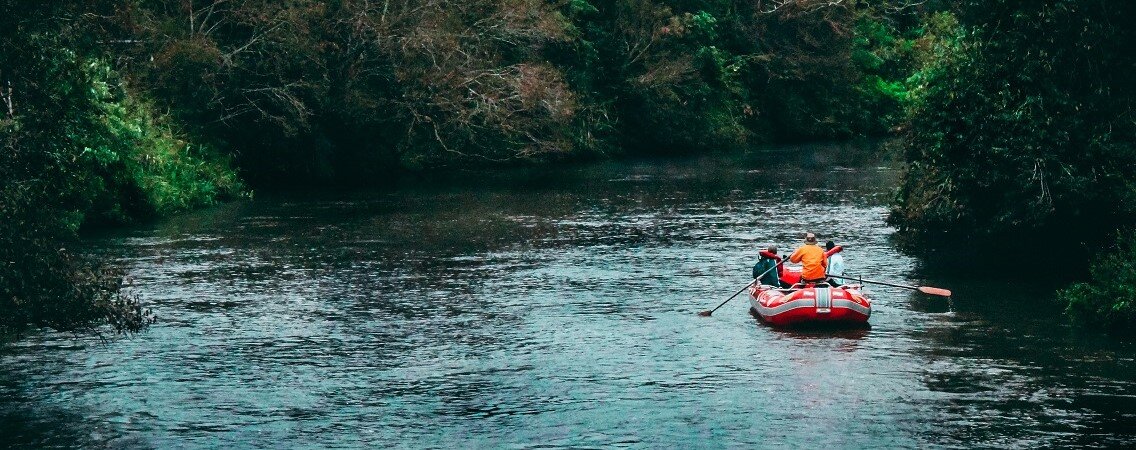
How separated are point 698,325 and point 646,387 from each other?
A: 491cm

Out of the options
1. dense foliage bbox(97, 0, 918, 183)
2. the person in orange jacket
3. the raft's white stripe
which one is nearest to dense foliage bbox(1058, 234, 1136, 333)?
the raft's white stripe

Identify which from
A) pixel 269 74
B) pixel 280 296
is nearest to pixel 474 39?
pixel 269 74

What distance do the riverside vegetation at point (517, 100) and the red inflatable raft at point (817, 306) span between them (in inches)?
138

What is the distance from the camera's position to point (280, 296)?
27.8 metres

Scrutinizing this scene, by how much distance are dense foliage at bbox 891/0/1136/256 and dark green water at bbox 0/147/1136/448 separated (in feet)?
5.25

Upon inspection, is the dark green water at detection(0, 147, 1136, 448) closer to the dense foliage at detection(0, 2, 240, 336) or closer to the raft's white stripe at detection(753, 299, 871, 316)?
the raft's white stripe at detection(753, 299, 871, 316)

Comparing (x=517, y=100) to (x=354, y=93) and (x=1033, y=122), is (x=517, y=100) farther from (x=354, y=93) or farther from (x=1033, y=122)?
(x=1033, y=122)

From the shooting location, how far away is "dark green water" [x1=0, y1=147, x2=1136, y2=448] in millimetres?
17953

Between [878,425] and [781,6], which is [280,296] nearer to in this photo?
[878,425]

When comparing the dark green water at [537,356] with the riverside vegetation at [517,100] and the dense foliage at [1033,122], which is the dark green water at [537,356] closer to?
the riverside vegetation at [517,100]

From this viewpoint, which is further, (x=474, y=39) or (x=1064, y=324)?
(x=474, y=39)

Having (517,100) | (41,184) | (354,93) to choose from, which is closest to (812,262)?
(41,184)

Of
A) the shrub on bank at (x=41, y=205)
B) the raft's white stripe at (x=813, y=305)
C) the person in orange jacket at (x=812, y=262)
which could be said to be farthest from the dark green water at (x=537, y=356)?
the shrub on bank at (x=41, y=205)

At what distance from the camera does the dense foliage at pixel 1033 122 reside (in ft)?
82.8
